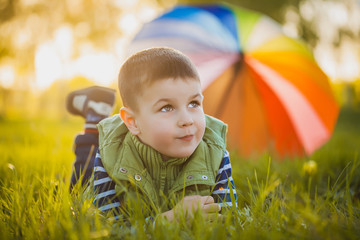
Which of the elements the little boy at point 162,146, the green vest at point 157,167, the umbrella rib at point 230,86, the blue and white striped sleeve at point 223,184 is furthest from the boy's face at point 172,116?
the umbrella rib at point 230,86

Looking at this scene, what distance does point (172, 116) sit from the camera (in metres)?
1.46

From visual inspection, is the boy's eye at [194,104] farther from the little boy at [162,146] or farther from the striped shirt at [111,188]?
the striped shirt at [111,188]

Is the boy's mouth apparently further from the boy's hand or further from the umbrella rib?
the umbrella rib

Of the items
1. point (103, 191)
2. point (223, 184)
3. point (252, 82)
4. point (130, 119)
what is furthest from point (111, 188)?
point (252, 82)

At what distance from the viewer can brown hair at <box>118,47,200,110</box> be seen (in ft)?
4.78

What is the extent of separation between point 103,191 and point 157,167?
0.31 meters

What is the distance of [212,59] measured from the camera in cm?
354

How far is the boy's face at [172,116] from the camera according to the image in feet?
4.74

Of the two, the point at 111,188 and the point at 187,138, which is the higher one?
the point at 187,138

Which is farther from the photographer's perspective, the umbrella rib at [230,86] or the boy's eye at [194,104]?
the umbrella rib at [230,86]

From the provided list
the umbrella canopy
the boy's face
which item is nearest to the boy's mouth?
the boy's face

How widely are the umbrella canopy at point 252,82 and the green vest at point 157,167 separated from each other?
64.3 inches

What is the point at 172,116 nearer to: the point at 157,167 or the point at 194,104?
the point at 194,104

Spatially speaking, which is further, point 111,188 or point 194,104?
point 111,188
